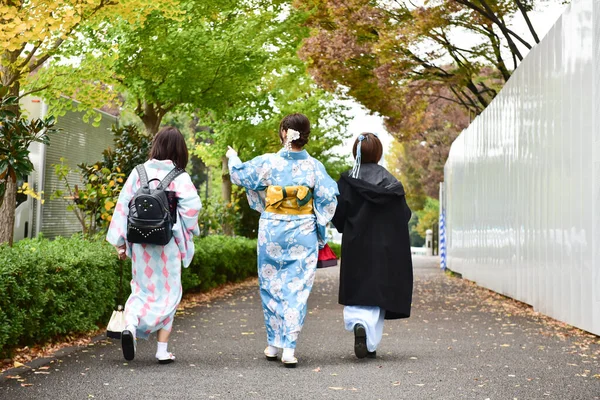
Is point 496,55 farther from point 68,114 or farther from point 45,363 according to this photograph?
point 45,363

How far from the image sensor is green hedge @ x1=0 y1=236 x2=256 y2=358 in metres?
5.64

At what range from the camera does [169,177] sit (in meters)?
6.21

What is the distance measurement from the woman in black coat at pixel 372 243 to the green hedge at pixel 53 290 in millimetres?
2244

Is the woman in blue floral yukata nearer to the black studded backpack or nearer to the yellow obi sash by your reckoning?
the yellow obi sash

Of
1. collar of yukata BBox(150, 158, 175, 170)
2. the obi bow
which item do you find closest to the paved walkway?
the obi bow

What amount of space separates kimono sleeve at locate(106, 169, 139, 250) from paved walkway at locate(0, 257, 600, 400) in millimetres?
908

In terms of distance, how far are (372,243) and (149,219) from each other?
1.87 metres

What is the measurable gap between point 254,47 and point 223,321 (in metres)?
7.43

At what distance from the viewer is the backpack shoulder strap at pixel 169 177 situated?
242 inches

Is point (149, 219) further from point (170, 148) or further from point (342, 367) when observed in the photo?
point (342, 367)

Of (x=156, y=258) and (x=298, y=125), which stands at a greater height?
(x=298, y=125)

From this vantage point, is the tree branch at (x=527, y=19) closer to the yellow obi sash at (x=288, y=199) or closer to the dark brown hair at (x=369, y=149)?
the dark brown hair at (x=369, y=149)

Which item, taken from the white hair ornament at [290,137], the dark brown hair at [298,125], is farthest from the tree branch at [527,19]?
the white hair ornament at [290,137]

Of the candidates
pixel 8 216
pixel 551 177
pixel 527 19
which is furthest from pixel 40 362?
pixel 527 19
